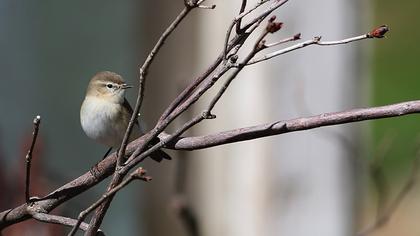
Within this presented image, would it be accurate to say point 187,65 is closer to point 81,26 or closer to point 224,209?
point 224,209

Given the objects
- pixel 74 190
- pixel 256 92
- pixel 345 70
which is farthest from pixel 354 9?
pixel 74 190

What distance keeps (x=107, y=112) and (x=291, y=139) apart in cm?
51

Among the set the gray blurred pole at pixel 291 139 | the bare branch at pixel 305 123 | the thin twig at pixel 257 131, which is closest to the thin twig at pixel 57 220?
the thin twig at pixel 257 131

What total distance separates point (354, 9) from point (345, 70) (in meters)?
0.16

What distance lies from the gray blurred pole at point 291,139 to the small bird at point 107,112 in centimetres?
30

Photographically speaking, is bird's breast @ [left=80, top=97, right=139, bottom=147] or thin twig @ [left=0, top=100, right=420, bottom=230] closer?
thin twig @ [left=0, top=100, right=420, bottom=230]

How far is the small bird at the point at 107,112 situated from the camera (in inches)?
80.6

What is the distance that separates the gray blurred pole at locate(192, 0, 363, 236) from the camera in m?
2.38

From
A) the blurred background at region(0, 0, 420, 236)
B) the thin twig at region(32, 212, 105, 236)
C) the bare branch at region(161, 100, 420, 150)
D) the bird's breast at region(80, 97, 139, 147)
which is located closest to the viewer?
the bare branch at region(161, 100, 420, 150)

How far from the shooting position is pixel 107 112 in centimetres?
221

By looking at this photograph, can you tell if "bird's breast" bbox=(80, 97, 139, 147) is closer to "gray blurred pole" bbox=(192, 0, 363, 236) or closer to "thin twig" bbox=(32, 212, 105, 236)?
"gray blurred pole" bbox=(192, 0, 363, 236)

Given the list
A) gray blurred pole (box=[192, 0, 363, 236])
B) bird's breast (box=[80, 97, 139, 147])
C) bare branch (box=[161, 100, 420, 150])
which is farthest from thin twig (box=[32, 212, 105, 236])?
gray blurred pole (box=[192, 0, 363, 236])

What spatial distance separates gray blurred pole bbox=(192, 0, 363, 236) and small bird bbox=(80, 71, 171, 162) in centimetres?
30

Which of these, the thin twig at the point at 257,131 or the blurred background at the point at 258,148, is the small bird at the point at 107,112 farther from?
the thin twig at the point at 257,131
